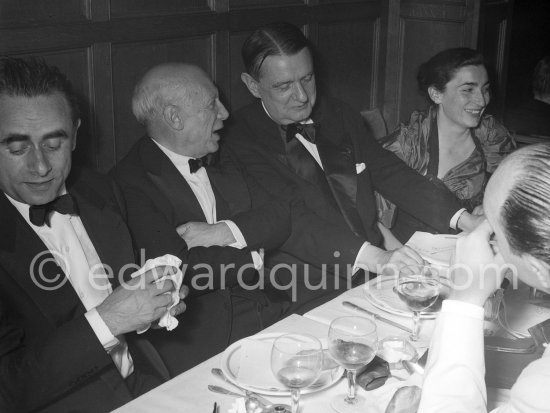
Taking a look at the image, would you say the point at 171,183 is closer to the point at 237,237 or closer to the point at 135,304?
the point at 237,237

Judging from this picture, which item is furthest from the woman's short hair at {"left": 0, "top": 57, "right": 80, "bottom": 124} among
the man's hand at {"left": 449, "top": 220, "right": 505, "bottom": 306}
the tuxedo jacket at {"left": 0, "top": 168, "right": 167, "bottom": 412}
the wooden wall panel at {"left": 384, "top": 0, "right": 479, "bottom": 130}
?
the wooden wall panel at {"left": 384, "top": 0, "right": 479, "bottom": 130}

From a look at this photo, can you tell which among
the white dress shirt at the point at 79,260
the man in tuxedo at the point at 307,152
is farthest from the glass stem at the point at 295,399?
the man in tuxedo at the point at 307,152

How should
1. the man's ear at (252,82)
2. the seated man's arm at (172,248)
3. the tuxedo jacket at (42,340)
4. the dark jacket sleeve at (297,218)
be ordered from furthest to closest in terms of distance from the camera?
the man's ear at (252,82) < the dark jacket sleeve at (297,218) < the seated man's arm at (172,248) < the tuxedo jacket at (42,340)

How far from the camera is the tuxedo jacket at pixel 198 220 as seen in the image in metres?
2.59

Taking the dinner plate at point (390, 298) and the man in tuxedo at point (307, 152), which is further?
the man in tuxedo at point (307, 152)

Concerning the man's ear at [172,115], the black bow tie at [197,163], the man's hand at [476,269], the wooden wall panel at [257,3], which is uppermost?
the wooden wall panel at [257,3]

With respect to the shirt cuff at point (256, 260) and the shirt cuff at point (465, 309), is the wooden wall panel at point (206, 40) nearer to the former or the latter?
the shirt cuff at point (256, 260)

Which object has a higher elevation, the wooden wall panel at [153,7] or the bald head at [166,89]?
the wooden wall panel at [153,7]

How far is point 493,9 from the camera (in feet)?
16.8

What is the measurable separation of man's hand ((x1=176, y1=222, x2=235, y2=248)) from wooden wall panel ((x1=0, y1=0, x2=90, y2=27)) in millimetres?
1170

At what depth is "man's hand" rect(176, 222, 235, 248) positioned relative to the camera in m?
2.70

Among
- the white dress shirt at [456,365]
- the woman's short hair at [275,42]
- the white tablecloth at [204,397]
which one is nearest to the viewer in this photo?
the white dress shirt at [456,365]

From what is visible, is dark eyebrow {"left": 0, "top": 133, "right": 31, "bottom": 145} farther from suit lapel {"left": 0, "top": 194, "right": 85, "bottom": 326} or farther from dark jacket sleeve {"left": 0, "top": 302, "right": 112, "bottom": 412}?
dark jacket sleeve {"left": 0, "top": 302, "right": 112, "bottom": 412}

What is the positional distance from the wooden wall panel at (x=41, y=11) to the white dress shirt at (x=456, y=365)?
7.59 ft
